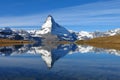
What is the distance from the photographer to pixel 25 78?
3959cm

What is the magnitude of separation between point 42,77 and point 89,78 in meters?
6.37

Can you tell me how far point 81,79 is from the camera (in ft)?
129

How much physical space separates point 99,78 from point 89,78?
1364 millimetres

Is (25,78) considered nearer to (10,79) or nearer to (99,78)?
(10,79)

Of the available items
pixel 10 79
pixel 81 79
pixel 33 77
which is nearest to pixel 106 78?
pixel 81 79

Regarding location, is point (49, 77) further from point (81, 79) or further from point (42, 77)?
point (81, 79)

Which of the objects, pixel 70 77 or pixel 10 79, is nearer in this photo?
pixel 10 79

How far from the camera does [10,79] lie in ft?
126

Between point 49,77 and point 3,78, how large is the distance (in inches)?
245

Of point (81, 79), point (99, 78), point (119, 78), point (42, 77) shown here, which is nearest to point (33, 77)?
point (42, 77)

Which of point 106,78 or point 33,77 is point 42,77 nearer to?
point 33,77

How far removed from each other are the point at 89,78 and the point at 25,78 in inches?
339

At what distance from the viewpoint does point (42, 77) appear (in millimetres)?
40469

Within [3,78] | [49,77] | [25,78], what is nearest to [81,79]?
[49,77]
